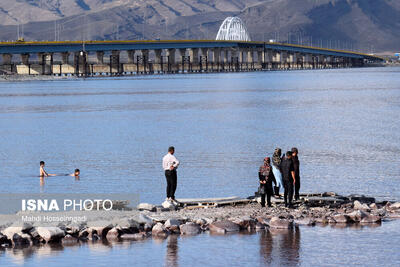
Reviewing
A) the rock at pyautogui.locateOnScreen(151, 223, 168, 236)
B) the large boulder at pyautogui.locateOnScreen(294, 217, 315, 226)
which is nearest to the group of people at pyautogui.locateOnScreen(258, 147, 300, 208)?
the large boulder at pyautogui.locateOnScreen(294, 217, 315, 226)

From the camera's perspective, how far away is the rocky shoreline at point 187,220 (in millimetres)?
27094

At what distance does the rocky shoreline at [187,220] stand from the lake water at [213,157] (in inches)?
27.9

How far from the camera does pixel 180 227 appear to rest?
28.4 m

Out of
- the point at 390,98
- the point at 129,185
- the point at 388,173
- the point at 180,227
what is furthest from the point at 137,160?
the point at 390,98

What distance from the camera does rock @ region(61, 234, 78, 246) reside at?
27081 mm

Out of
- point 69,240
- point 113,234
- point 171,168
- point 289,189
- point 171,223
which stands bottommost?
point 69,240

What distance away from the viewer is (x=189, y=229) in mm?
28234

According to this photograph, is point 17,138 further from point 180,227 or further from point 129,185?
point 180,227

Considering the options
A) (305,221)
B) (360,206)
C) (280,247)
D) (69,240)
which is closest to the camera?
(280,247)

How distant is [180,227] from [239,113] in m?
69.4

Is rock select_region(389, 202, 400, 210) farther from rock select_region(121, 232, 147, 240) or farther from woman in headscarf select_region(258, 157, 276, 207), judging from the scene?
rock select_region(121, 232, 147, 240)

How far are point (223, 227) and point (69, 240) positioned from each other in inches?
185

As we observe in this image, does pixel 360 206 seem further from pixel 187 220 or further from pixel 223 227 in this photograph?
pixel 187 220

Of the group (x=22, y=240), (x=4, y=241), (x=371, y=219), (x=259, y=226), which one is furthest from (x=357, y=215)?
(x=4, y=241)
